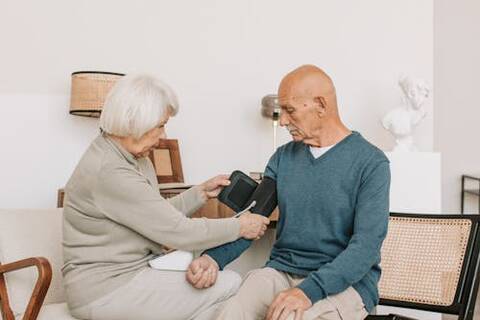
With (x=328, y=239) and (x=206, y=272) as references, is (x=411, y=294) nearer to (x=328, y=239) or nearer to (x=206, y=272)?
(x=328, y=239)

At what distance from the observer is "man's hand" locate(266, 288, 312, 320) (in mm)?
1686

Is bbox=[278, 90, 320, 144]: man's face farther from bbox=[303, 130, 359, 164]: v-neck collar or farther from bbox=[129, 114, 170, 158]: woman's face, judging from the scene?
bbox=[129, 114, 170, 158]: woman's face

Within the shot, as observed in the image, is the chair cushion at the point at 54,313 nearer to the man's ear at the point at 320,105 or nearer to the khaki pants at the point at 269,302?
the khaki pants at the point at 269,302

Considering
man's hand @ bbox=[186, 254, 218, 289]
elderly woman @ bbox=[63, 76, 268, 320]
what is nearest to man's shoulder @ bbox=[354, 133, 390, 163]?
elderly woman @ bbox=[63, 76, 268, 320]

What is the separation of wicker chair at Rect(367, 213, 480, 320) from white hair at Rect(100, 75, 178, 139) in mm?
963

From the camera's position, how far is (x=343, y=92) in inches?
146

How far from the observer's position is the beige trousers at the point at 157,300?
71.7 inches

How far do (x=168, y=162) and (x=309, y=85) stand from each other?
61.8 inches

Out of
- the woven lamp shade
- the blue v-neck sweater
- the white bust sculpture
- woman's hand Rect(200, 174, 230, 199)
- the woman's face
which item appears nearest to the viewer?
the blue v-neck sweater

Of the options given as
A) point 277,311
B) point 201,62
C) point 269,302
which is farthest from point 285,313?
point 201,62

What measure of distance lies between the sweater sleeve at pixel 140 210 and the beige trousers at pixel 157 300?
117 millimetres

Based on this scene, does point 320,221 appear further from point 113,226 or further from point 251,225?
point 113,226

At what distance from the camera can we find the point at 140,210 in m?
1.80

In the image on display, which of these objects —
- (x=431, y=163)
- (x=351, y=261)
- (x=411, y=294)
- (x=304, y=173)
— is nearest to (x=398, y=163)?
(x=431, y=163)
